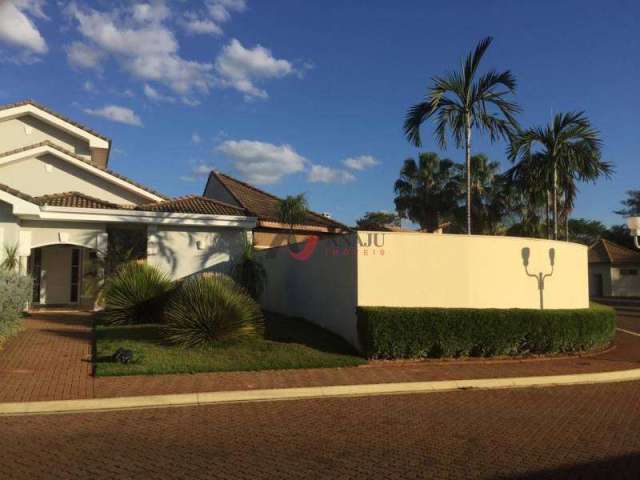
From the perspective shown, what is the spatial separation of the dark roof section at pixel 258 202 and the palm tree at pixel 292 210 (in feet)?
3.11

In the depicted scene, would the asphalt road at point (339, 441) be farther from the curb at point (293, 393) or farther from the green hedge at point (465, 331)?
the green hedge at point (465, 331)

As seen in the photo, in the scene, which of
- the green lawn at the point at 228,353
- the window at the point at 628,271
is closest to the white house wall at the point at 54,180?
the green lawn at the point at 228,353

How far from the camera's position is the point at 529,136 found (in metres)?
17.9

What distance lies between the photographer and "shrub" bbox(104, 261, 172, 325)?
47.0 ft

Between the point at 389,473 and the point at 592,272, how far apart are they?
143 feet

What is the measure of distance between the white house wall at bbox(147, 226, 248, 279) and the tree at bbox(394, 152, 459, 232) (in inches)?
689

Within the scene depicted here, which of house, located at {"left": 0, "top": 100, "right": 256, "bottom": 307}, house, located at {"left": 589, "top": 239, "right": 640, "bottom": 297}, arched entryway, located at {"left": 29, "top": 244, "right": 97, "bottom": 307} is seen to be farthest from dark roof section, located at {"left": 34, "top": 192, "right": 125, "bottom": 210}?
house, located at {"left": 589, "top": 239, "right": 640, "bottom": 297}

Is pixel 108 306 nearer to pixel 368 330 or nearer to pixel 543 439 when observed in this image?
pixel 368 330

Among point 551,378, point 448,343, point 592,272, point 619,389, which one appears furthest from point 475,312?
point 592,272

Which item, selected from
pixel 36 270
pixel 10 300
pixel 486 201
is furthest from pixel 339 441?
pixel 486 201

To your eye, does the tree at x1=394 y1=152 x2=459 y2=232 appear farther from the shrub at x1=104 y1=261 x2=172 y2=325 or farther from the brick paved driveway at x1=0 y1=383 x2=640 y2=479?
the brick paved driveway at x1=0 y1=383 x2=640 y2=479

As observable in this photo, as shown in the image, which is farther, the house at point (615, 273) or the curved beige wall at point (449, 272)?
the house at point (615, 273)

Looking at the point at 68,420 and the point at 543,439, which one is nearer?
the point at 543,439

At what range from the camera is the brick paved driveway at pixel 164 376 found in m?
8.23
